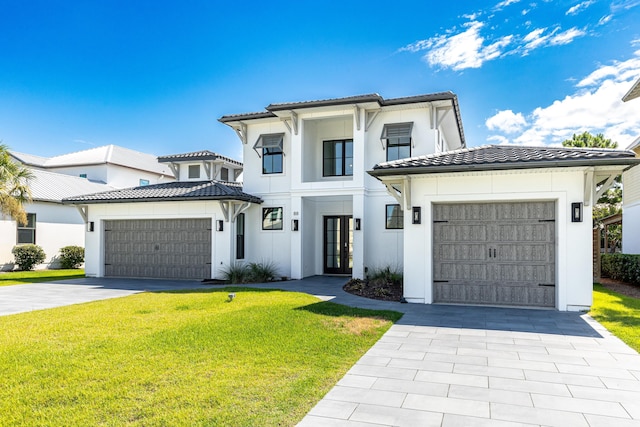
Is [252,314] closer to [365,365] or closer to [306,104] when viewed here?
[365,365]

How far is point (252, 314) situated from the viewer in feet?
26.7

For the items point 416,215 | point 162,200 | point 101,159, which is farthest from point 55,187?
point 416,215

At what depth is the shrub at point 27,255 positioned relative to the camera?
62.4 ft

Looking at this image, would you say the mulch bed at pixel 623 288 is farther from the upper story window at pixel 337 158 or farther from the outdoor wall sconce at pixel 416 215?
the upper story window at pixel 337 158

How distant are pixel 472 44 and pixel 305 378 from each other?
14650 millimetres

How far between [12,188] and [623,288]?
22932mm

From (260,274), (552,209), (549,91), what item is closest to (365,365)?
(552,209)

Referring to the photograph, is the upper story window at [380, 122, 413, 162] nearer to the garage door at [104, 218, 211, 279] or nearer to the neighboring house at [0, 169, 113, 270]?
the garage door at [104, 218, 211, 279]

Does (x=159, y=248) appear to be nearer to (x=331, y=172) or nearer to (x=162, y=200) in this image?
(x=162, y=200)

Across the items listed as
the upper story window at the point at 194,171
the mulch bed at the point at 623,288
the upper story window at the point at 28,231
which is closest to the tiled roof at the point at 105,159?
the upper story window at the point at 28,231

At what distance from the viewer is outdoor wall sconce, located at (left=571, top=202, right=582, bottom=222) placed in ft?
28.9

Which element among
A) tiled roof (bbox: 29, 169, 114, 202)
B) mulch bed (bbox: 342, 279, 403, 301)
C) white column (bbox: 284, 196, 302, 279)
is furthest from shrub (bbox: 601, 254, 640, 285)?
tiled roof (bbox: 29, 169, 114, 202)

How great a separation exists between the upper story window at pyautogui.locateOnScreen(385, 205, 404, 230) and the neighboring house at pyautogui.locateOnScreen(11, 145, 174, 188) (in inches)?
950

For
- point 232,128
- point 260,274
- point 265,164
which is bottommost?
point 260,274
